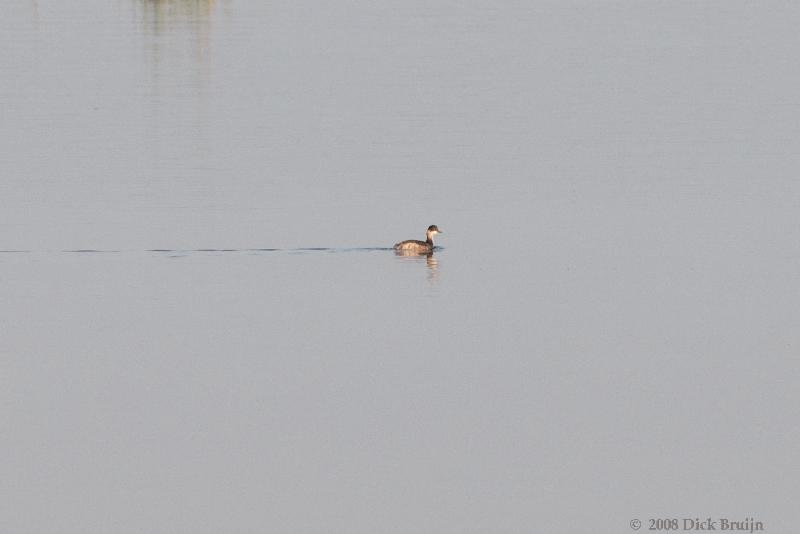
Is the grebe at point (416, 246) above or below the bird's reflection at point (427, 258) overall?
above

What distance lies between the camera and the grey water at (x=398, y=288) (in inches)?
596

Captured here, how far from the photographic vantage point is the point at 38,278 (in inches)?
923

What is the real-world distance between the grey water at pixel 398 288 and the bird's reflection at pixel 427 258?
11 centimetres

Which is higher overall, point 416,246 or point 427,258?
point 416,246

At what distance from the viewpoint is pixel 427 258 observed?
24688 millimetres

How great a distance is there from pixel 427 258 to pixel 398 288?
1555mm

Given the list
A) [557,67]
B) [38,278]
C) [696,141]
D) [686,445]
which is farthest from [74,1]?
[686,445]

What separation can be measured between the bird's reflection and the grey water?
0.37 feet

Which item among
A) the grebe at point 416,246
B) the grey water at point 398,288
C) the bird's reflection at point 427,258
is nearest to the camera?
the grey water at point 398,288

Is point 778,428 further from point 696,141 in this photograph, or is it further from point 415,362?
point 696,141

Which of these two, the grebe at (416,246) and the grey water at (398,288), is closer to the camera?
the grey water at (398,288)

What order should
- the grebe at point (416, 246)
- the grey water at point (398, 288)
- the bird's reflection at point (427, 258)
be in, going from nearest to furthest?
the grey water at point (398, 288)
the bird's reflection at point (427, 258)
the grebe at point (416, 246)

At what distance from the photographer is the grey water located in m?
15.1

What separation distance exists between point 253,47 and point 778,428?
127ft
